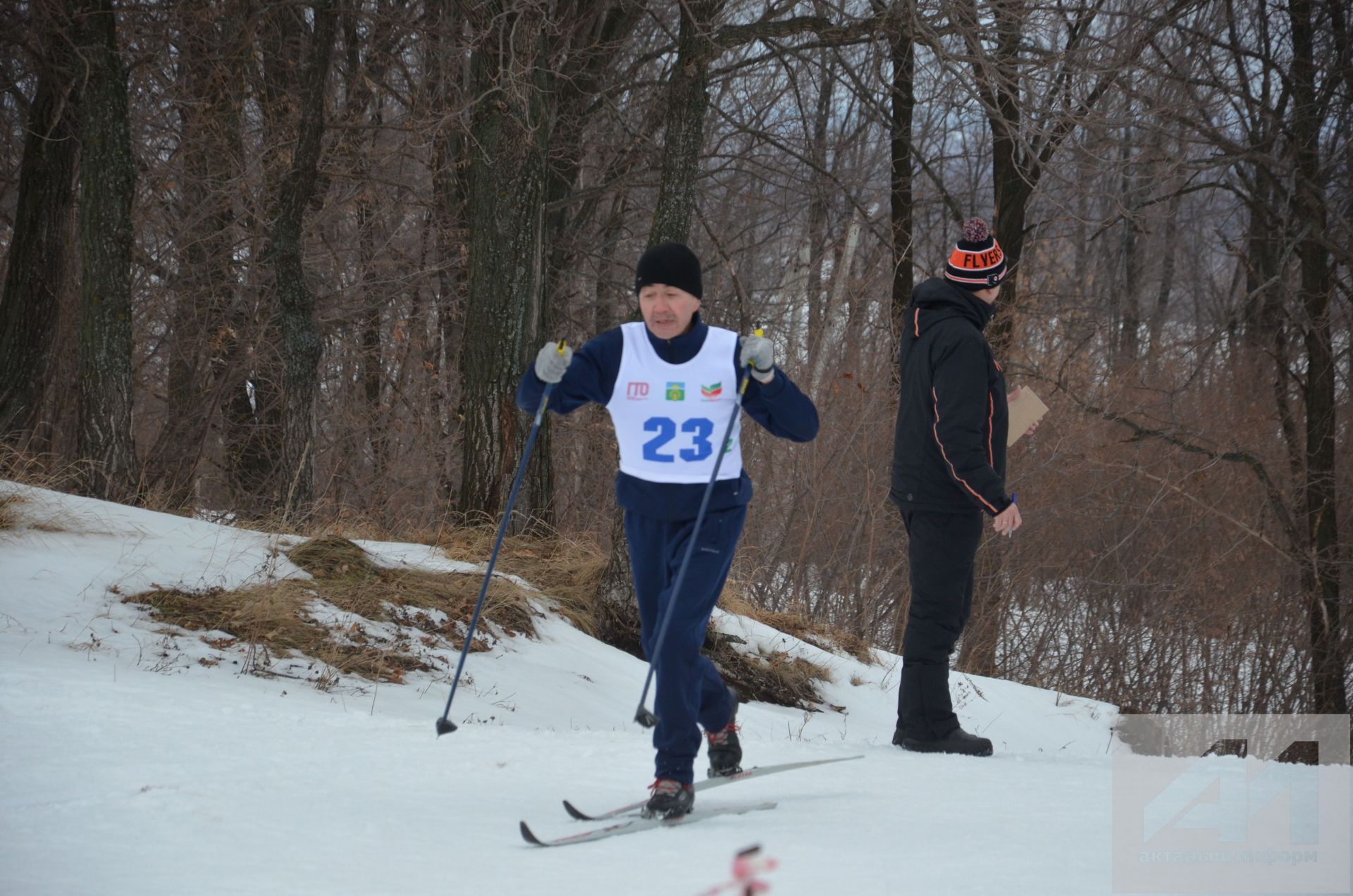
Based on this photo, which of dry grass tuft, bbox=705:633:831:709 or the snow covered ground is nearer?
the snow covered ground

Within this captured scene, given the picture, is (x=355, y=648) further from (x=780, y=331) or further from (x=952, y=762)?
(x=780, y=331)

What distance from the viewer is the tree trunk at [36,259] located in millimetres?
9117

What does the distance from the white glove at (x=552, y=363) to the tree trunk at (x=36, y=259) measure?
22.5 ft

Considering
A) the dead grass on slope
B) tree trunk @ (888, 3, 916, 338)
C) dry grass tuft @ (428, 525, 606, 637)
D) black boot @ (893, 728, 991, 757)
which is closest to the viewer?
black boot @ (893, 728, 991, 757)

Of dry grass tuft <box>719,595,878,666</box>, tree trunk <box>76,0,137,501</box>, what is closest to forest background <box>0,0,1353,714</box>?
tree trunk <box>76,0,137,501</box>

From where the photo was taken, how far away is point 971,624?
511 inches

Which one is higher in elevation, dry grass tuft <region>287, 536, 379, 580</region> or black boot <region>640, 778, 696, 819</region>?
dry grass tuft <region>287, 536, 379, 580</region>

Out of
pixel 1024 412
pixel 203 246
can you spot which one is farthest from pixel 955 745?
pixel 203 246

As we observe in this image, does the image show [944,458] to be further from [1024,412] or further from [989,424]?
[1024,412]

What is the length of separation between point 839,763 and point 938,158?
1153cm

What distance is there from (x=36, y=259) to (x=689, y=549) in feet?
25.1

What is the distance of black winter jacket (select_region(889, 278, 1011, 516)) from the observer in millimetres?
4770
